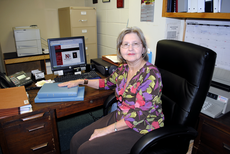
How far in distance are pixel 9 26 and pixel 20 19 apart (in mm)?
250

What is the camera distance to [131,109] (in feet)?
3.75

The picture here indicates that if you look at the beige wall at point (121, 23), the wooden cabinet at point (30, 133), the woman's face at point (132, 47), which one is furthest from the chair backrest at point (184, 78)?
the wooden cabinet at point (30, 133)

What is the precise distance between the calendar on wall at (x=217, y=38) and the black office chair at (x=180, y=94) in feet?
1.86

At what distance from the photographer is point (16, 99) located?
120 cm

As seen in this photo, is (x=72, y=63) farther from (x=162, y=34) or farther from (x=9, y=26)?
(x=9, y=26)

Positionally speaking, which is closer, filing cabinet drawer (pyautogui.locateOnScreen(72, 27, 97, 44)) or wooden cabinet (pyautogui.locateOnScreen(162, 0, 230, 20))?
wooden cabinet (pyautogui.locateOnScreen(162, 0, 230, 20))

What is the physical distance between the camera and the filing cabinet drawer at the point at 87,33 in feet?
10.4

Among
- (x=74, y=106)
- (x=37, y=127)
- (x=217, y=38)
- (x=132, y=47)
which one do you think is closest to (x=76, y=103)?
(x=74, y=106)

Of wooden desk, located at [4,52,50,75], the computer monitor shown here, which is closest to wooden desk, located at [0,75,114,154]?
the computer monitor

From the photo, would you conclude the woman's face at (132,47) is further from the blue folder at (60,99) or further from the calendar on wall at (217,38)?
the calendar on wall at (217,38)

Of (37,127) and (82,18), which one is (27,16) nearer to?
(82,18)

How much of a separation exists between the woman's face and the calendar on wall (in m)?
0.75

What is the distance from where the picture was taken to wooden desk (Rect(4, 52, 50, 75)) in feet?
9.69

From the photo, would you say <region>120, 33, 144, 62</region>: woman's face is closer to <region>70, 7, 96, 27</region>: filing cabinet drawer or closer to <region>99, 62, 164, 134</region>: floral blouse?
<region>99, 62, 164, 134</region>: floral blouse
